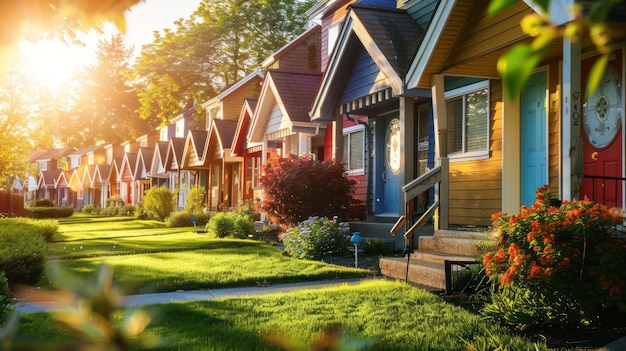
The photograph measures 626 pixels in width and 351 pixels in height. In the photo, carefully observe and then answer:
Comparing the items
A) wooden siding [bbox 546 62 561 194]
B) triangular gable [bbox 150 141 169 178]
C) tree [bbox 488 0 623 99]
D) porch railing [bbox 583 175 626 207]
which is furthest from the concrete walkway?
triangular gable [bbox 150 141 169 178]

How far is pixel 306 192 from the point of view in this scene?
15969mm

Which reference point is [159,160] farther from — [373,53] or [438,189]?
[438,189]

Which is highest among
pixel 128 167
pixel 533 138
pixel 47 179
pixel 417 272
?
pixel 128 167

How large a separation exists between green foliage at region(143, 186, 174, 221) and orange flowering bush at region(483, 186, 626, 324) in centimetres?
2882

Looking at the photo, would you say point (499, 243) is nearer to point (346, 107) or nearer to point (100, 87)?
point (346, 107)

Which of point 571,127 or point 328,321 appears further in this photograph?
point 571,127

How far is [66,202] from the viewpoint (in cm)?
9031

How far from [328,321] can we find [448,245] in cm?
405

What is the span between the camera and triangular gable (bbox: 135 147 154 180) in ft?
165

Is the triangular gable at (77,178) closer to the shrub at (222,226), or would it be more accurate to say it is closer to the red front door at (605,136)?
the shrub at (222,226)

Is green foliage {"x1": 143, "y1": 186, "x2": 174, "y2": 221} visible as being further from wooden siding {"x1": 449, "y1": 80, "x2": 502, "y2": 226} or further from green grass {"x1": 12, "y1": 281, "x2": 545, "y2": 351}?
green grass {"x1": 12, "y1": 281, "x2": 545, "y2": 351}

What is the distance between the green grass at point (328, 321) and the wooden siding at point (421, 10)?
7.56m

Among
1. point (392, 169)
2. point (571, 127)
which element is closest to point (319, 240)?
point (392, 169)

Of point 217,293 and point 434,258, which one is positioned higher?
point 434,258
